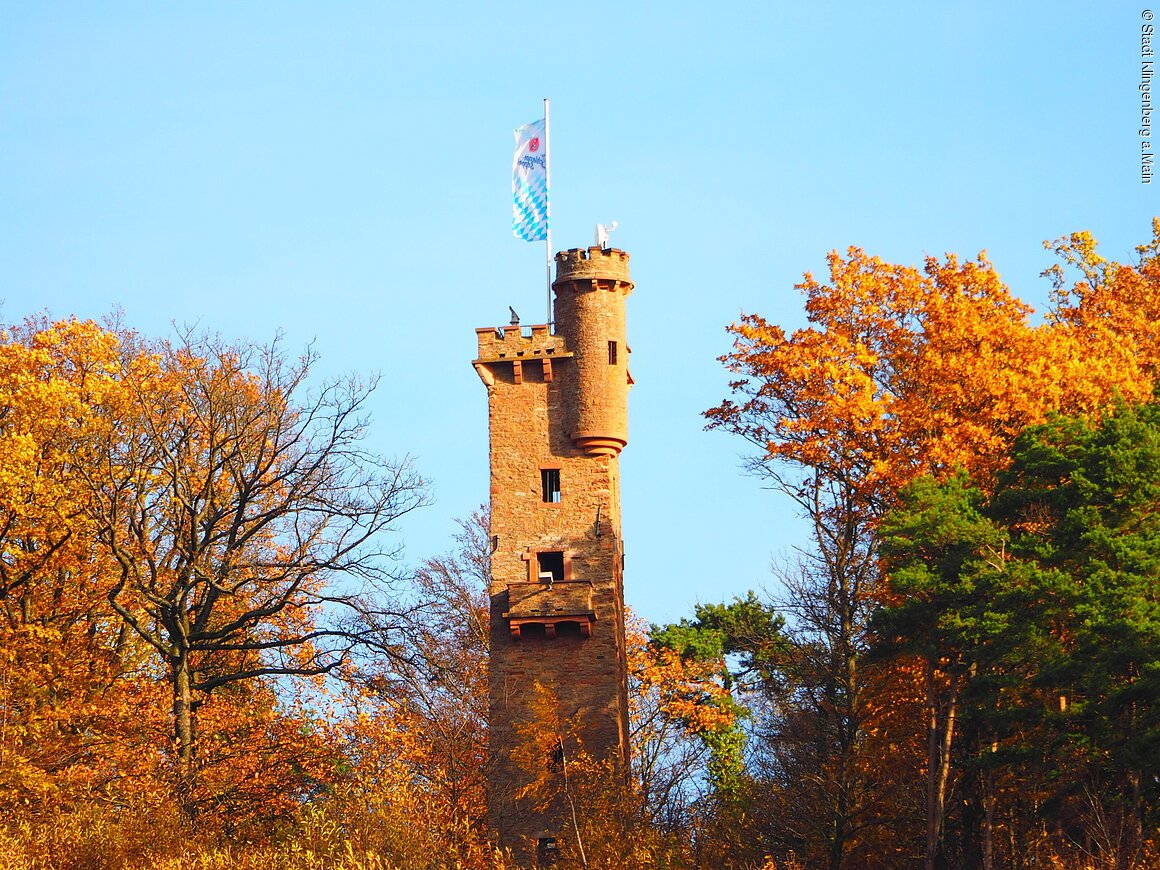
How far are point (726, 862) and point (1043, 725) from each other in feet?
27.4

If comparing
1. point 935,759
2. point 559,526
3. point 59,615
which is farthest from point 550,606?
point 59,615

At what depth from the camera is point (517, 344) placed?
47562 mm

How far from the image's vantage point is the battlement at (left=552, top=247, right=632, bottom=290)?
47562 mm

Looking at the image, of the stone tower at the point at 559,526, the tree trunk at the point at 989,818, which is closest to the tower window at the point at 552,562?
the stone tower at the point at 559,526

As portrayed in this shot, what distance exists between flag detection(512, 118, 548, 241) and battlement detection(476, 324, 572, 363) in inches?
127

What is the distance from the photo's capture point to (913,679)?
39.7 metres

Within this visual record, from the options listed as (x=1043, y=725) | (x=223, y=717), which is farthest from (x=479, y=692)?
(x=1043, y=725)

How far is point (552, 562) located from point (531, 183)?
38.4ft

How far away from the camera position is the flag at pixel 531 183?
1939 inches

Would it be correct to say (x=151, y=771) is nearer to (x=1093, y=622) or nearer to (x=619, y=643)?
→ (x=619, y=643)

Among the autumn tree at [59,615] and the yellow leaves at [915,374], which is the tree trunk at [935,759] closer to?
the yellow leaves at [915,374]

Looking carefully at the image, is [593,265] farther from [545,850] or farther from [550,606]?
[545,850]

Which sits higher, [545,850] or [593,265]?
[593,265]

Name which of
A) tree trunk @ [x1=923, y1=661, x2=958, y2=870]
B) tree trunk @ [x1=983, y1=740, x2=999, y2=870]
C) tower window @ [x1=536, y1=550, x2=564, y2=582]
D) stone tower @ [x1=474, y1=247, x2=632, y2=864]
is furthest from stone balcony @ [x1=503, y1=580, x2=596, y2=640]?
tree trunk @ [x1=983, y1=740, x2=999, y2=870]
